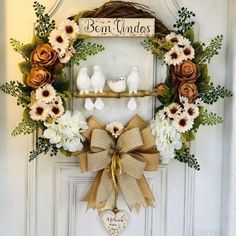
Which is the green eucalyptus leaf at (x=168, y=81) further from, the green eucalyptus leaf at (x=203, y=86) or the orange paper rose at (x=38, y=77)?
the orange paper rose at (x=38, y=77)

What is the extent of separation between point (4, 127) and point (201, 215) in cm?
71

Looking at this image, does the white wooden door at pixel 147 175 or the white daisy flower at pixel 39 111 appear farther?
the white wooden door at pixel 147 175

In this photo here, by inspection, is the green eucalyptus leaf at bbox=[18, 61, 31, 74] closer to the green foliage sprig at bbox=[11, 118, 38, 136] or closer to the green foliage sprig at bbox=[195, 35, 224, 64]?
the green foliage sprig at bbox=[11, 118, 38, 136]

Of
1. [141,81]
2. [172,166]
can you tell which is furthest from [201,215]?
[141,81]

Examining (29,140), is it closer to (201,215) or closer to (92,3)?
(92,3)

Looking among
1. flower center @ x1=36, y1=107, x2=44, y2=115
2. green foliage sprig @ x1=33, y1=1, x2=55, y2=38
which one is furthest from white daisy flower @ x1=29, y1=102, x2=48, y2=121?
green foliage sprig @ x1=33, y1=1, x2=55, y2=38

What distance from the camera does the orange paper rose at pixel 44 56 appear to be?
136 cm

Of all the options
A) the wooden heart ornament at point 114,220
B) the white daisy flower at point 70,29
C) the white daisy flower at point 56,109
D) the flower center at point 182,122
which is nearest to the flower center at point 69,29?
the white daisy flower at point 70,29

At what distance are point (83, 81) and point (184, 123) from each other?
1.06ft

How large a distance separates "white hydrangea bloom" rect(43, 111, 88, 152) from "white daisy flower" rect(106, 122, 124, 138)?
4.1 inches

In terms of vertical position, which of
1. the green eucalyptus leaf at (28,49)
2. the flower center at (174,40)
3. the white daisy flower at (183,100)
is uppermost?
the flower center at (174,40)

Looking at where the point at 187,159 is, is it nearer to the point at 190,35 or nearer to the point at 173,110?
the point at 173,110

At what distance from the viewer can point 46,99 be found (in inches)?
53.4

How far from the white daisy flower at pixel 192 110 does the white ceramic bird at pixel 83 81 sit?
0.98 feet
